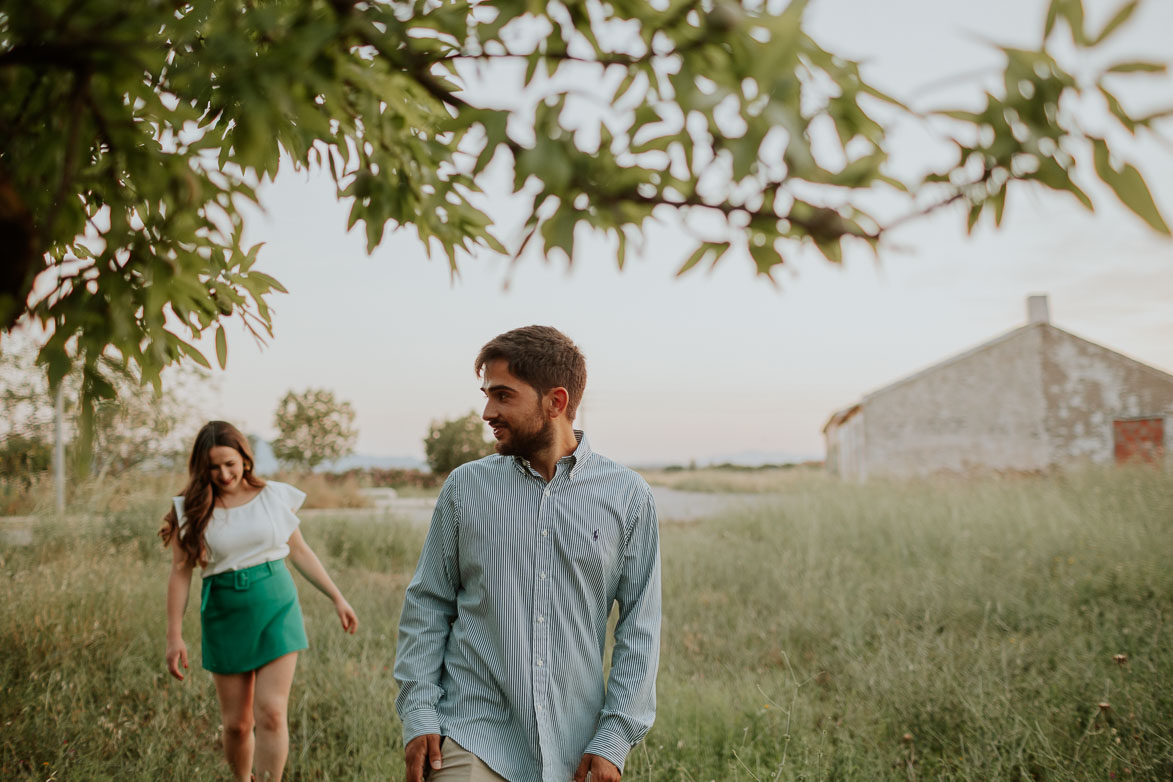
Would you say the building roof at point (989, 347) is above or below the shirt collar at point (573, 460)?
above

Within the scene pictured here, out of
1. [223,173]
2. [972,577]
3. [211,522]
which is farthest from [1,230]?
[972,577]

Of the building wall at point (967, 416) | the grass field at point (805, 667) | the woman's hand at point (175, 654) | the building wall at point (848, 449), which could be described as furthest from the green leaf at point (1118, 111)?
the building wall at point (848, 449)

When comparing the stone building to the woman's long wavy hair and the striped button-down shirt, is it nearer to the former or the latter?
the woman's long wavy hair

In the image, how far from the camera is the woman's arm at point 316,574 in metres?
4.42

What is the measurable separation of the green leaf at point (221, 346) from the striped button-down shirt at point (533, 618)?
2.87ft

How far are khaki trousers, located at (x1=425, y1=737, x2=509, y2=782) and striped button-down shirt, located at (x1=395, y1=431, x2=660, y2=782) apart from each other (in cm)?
3

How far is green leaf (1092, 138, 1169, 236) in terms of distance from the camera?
1099 millimetres

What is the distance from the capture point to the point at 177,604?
434 centimetres

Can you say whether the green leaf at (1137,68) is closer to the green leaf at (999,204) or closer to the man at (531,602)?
the green leaf at (999,204)

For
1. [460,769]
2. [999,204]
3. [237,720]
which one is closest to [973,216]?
[999,204]

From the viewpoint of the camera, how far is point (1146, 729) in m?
4.04

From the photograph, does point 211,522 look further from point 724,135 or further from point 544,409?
point 724,135

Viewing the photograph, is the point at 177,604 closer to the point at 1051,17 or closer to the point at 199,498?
the point at 199,498

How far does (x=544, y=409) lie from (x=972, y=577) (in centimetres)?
672
